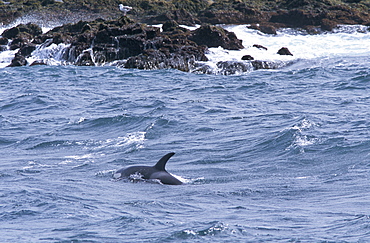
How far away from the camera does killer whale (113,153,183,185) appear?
12.6 metres

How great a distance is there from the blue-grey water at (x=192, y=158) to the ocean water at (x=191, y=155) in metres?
0.04

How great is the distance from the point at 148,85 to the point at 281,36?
20.7m

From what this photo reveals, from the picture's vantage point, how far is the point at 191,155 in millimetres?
15594

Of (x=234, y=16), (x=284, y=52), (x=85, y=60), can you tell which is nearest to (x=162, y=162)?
(x=85, y=60)

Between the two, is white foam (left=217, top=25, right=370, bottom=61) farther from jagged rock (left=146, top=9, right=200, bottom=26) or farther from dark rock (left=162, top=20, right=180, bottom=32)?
dark rock (left=162, top=20, right=180, bottom=32)

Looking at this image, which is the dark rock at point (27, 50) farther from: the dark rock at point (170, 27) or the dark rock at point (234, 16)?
the dark rock at point (234, 16)

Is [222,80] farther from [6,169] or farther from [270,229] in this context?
[270,229]

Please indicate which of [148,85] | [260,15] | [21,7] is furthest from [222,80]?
[21,7]

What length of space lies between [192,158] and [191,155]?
32cm

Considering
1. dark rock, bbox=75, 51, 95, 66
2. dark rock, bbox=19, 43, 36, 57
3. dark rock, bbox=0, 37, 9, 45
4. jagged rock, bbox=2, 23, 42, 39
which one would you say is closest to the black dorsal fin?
dark rock, bbox=75, 51, 95, 66

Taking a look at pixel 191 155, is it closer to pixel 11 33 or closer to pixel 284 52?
pixel 284 52

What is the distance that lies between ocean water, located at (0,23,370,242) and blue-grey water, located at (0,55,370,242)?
0.04 meters

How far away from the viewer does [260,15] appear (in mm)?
51812

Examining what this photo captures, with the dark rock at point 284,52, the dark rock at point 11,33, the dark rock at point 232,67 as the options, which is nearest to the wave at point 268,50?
the dark rock at point 232,67
